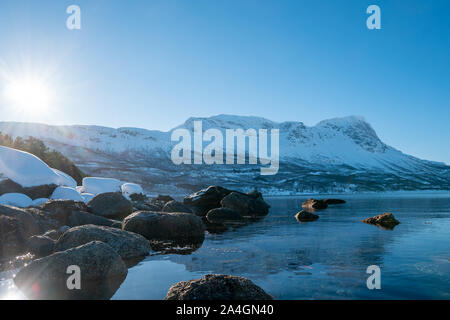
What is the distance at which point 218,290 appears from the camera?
7438 millimetres

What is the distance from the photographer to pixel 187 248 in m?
16.8

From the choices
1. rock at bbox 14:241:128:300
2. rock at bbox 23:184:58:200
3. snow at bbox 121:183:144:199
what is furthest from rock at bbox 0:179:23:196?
snow at bbox 121:183:144:199

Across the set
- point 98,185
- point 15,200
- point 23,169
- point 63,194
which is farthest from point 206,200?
point 15,200

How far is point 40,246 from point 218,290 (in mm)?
10523

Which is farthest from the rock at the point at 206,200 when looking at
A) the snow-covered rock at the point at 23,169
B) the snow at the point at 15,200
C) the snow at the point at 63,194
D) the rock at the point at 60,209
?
the snow at the point at 15,200

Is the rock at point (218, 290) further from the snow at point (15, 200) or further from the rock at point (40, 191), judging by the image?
the rock at point (40, 191)

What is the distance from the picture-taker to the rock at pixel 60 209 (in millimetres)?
19939

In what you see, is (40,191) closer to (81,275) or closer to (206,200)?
(81,275)

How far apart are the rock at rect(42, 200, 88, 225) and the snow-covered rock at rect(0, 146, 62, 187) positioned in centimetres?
507

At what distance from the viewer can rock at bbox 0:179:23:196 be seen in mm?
22250

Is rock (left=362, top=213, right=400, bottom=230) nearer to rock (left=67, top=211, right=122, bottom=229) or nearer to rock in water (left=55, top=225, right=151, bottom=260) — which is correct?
rock in water (left=55, top=225, right=151, bottom=260)

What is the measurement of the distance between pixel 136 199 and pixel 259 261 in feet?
95.7

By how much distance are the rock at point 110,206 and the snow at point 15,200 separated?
167 inches
